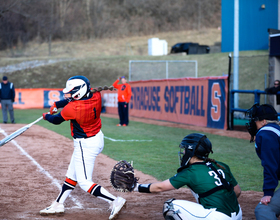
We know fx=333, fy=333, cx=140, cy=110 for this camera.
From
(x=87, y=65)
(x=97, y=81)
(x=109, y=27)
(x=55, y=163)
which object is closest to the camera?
(x=55, y=163)

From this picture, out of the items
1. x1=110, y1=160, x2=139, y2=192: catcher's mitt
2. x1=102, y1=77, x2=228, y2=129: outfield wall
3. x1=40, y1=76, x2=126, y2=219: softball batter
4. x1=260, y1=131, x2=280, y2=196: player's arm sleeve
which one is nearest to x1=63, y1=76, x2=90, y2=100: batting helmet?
x1=40, y1=76, x2=126, y2=219: softball batter

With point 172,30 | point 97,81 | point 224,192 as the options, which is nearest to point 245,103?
point 97,81

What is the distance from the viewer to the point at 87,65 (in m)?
39.9

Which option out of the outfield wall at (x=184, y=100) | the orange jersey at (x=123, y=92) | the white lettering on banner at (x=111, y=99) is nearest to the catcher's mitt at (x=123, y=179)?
the outfield wall at (x=184, y=100)

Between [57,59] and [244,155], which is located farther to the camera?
[57,59]

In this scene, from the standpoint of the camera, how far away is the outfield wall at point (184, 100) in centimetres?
1473

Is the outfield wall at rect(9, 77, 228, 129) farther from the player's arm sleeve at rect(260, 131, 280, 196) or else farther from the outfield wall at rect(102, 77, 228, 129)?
the player's arm sleeve at rect(260, 131, 280, 196)

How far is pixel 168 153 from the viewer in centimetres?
962

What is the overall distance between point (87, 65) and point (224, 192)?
37.6m

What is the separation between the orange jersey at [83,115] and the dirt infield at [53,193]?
125 cm

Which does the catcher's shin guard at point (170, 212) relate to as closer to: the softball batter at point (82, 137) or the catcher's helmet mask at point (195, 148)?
the catcher's helmet mask at point (195, 148)

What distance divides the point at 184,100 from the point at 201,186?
1365 centimetres

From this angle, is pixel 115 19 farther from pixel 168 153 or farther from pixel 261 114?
pixel 261 114

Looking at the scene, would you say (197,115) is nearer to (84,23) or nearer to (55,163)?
(55,163)
